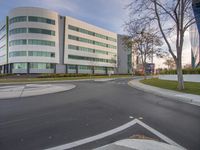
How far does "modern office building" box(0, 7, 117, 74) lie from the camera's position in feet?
159

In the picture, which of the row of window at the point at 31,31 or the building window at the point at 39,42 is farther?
the building window at the point at 39,42

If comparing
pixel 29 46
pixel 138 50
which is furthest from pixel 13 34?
pixel 138 50

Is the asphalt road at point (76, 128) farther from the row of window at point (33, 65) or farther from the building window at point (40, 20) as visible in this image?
the building window at point (40, 20)

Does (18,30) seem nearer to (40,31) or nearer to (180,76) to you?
(40,31)

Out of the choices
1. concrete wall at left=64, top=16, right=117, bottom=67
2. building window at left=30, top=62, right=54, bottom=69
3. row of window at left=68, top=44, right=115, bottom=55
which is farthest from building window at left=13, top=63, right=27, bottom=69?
row of window at left=68, top=44, right=115, bottom=55

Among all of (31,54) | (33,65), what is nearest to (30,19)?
(31,54)

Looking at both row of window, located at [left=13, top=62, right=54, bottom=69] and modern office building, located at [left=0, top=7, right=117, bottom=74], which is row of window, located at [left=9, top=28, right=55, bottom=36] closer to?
modern office building, located at [left=0, top=7, right=117, bottom=74]

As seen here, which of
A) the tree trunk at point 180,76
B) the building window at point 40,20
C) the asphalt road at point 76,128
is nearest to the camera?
the asphalt road at point 76,128

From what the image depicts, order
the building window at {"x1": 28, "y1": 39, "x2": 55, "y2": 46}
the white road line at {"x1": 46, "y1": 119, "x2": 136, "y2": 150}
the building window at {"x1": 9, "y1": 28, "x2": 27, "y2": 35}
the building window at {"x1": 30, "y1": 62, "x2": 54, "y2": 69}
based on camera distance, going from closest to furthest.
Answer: the white road line at {"x1": 46, "y1": 119, "x2": 136, "y2": 150} → the building window at {"x1": 9, "y1": 28, "x2": 27, "y2": 35} → the building window at {"x1": 28, "y1": 39, "x2": 55, "y2": 46} → the building window at {"x1": 30, "y1": 62, "x2": 54, "y2": 69}

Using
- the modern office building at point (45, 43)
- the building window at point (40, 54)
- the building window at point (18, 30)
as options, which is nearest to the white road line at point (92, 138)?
the modern office building at point (45, 43)

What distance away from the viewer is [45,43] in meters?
50.3

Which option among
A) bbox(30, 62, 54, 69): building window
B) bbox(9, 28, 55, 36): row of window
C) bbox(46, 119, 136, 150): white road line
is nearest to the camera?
bbox(46, 119, 136, 150): white road line

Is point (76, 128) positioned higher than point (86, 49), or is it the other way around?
point (86, 49)

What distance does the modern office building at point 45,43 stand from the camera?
159 ft
